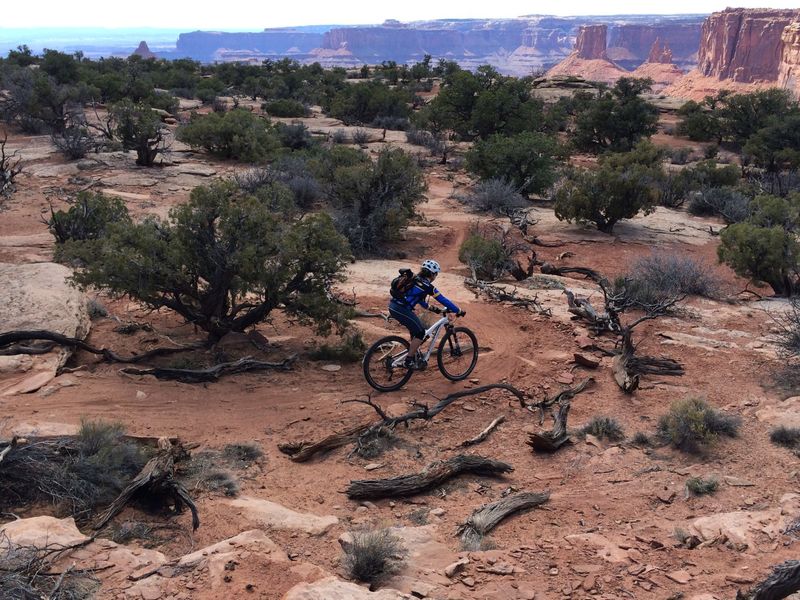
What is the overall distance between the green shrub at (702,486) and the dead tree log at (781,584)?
185 centimetres

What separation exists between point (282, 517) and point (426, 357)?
10.2 feet

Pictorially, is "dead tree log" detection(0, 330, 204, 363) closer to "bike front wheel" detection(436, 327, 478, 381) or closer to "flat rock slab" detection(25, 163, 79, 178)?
"bike front wheel" detection(436, 327, 478, 381)

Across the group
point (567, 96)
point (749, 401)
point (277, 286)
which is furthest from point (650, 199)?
point (567, 96)

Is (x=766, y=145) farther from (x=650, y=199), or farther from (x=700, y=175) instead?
(x=650, y=199)

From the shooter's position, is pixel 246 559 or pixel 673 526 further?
pixel 673 526

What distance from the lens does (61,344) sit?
7590 millimetres

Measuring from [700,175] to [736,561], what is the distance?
1975 cm

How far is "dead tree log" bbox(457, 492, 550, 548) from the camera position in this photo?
484cm

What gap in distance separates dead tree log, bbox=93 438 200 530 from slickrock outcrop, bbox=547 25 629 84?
140420mm

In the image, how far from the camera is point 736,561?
4.48 metres

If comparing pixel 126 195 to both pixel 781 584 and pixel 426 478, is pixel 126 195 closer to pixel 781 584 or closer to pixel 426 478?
pixel 426 478

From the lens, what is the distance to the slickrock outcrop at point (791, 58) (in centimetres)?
7406

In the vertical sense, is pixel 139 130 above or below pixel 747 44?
below

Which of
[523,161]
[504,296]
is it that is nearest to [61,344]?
[504,296]
